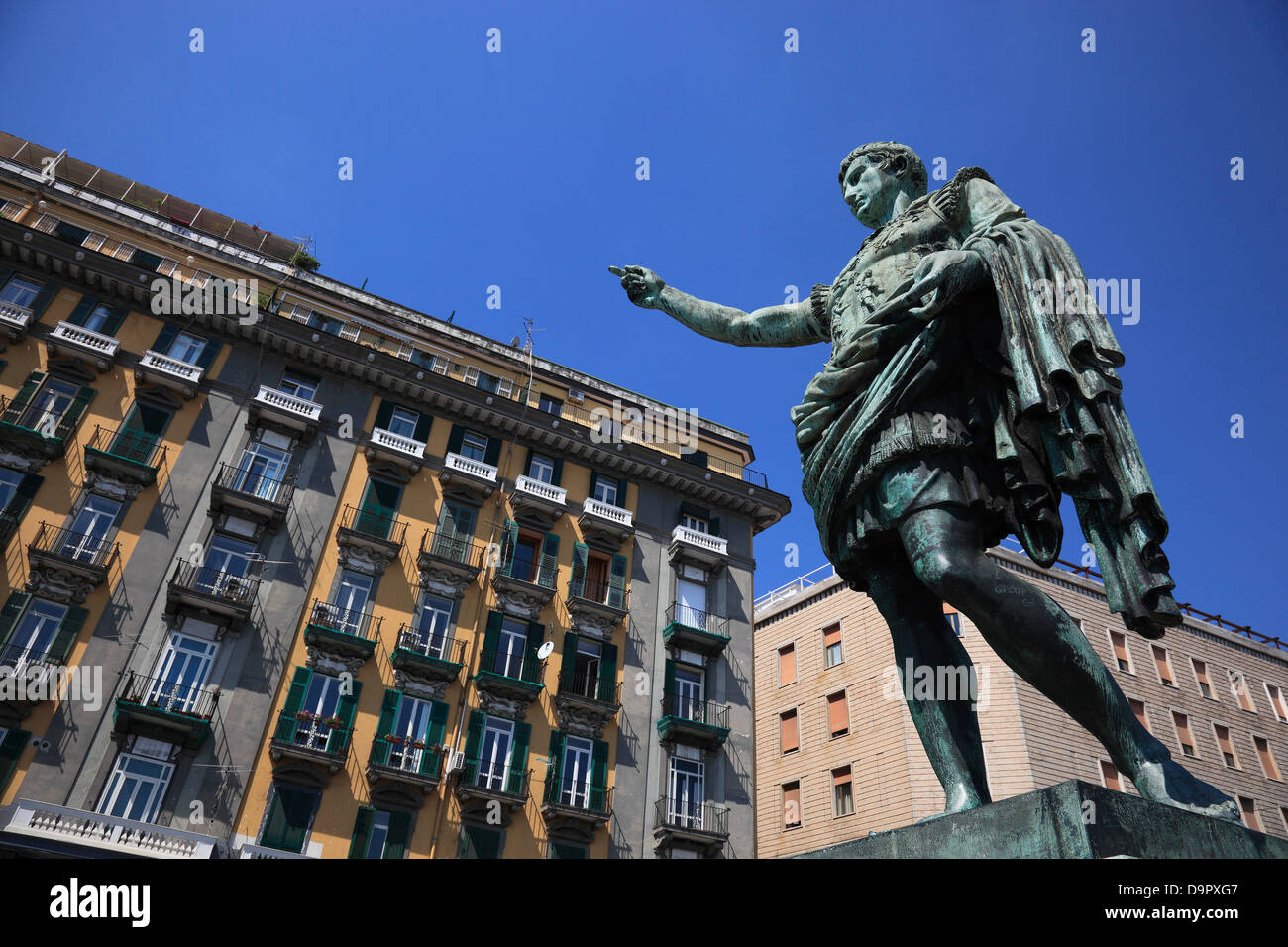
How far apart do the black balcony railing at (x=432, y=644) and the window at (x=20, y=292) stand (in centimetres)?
1634

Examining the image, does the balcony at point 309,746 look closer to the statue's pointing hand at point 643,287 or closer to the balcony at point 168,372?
the balcony at point 168,372

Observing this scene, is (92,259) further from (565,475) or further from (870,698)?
(870,698)

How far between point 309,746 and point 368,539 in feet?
22.7

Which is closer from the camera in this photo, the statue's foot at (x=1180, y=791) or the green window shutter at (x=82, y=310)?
the statue's foot at (x=1180, y=791)

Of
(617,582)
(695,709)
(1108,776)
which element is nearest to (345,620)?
(617,582)

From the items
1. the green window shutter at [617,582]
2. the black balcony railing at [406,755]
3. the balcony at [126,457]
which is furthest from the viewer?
the green window shutter at [617,582]

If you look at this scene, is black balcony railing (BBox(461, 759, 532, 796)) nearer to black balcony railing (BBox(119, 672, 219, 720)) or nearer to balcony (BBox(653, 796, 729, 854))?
balcony (BBox(653, 796, 729, 854))

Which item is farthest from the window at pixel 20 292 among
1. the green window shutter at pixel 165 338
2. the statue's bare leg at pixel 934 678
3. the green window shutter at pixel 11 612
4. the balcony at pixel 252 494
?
the statue's bare leg at pixel 934 678

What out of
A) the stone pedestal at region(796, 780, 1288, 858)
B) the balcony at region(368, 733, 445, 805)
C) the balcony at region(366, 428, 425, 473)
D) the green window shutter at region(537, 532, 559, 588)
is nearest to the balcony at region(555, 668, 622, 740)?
the green window shutter at region(537, 532, 559, 588)

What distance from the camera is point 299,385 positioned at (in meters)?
31.7

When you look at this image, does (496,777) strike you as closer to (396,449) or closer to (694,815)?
(694,815)

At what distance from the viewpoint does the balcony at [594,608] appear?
3086 cm

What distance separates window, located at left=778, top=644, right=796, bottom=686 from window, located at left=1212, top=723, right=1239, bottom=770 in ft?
55.8

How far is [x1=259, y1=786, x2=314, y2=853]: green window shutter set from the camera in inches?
913
